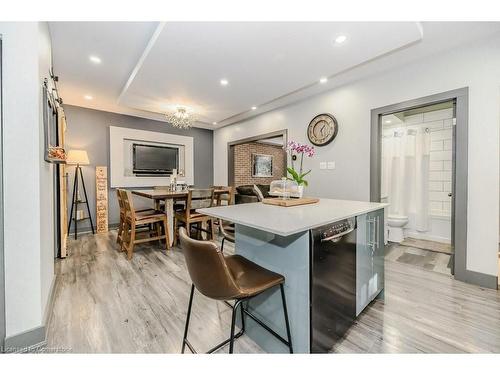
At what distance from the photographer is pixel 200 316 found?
5.62 feet

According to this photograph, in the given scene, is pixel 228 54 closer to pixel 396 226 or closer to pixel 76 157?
pixel 76 157

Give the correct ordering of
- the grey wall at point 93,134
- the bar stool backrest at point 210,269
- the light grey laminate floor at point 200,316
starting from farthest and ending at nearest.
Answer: the grey wall at point 93,134 < the light grey laminate floor at point 200,316 < the bar stool backrest at point 210,269

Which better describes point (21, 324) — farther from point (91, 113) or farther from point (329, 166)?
point (91, 113)

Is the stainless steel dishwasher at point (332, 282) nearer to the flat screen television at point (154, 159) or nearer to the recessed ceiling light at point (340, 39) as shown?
the recessed ceiling light at point (340, 39)

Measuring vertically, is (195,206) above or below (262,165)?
below

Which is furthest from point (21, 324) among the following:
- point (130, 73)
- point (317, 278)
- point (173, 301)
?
point (130, 73)

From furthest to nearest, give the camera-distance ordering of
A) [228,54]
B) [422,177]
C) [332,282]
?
[422,177]
[228,54]
[332,282]

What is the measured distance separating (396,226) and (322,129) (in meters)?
2.07

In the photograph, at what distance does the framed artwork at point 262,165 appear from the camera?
6852mm

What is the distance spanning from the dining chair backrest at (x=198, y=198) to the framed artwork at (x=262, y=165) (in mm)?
3468

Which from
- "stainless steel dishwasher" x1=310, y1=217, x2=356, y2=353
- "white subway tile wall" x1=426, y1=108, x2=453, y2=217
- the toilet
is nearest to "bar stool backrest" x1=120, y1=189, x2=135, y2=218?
"stainless steel dishwasher" x1=310, y1=217, x2=356, y2=353

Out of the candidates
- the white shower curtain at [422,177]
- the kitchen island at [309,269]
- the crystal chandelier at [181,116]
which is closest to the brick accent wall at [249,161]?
the crystal chandelier at [181,116]

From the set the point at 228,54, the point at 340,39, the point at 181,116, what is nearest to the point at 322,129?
the point at 340,39
